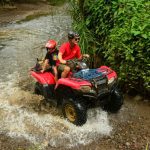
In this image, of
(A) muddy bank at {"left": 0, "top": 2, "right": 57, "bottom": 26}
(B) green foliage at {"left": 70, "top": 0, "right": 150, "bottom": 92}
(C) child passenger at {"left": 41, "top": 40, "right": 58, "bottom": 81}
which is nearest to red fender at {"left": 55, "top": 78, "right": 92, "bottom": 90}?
(C) child passenger at {"left": 41, "top": 40, "right": 58, "bottom": 81}

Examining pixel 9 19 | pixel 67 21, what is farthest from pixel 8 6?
pixel 67 21

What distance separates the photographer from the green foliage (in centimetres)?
803

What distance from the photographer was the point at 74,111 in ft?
24.4

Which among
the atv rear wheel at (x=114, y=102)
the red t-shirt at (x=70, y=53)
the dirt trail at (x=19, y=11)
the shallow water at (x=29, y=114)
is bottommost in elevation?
the dirt trail at (x=19, y=11)

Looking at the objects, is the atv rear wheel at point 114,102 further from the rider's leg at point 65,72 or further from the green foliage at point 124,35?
the rider's leg at point 65,72

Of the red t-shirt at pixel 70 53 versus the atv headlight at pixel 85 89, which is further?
the red t-shirt at pixel 70 53

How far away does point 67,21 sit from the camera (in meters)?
17.0

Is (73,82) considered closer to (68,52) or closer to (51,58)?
(68,52)

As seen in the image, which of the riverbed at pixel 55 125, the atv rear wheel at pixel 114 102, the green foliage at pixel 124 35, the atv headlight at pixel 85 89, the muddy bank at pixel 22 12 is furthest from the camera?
the muddy bank at pixel 22 12

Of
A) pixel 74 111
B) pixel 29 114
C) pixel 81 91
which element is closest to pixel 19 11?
pixel 29 114

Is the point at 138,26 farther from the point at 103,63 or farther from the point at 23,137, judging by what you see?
the point at 23,137

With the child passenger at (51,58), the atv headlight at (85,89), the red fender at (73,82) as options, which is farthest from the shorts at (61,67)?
the atv headlight at (85,89)

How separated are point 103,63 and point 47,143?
311cm

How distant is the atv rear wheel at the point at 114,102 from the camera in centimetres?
785
